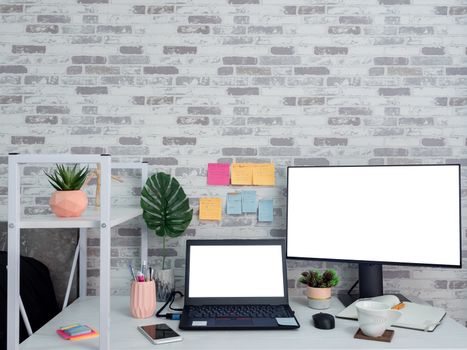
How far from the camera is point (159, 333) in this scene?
1371 mm

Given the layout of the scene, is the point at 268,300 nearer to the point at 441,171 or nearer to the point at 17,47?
the point at 441,171

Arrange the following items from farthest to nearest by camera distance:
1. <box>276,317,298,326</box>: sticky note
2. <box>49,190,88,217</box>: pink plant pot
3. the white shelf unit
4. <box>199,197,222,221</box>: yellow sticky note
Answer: <box>199,197,222,221</box>: yellow sticky note → <box>276,317,298,326</box>: sticky note → <box>49,190,88,217</box>: pink plant pot → the white shelf unit

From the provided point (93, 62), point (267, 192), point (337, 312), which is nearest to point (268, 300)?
point (337, 312)

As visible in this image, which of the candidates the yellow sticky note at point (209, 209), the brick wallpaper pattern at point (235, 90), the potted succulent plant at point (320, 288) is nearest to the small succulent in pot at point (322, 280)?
the potted succulent plant at point (320, 288)

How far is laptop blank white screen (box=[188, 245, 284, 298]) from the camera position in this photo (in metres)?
1.68

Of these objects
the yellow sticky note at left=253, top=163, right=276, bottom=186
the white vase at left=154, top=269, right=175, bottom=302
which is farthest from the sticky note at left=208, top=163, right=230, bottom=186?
the white vase at left=154, top=269, right=175, bottom=302

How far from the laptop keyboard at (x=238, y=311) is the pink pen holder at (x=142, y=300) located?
0.49ft

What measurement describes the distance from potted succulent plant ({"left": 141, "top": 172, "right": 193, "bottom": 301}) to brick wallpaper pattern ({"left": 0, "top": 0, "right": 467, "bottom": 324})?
119 mm

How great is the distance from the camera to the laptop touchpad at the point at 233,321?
1434mm

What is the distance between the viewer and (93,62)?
1.96 meters

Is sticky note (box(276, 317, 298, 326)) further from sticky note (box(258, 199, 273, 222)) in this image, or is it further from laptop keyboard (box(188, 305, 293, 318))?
sticky note (box(258, 199, 273, 222))

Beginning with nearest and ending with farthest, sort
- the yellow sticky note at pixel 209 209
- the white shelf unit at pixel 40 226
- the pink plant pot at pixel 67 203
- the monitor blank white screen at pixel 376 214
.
Result: the white shelf unit at pixel 40 226 < the pink plant pot at pixel 67 203 < the monitor blank white screen at pixel 376 214 < the yellow sticky note at pixel 209 209

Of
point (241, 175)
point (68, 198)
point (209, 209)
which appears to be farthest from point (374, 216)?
point (68, 198)

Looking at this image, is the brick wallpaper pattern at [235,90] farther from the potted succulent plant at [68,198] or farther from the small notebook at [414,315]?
the potted succulent plant at [68,198]
